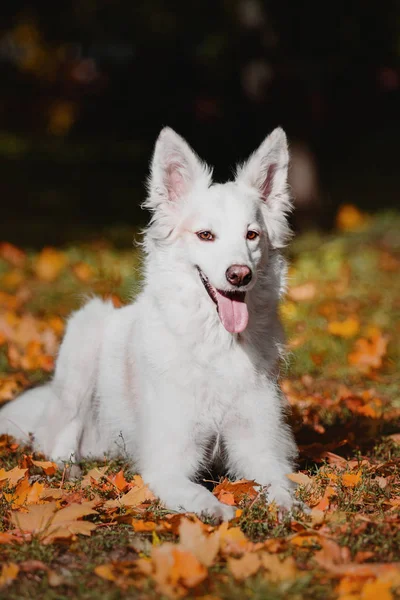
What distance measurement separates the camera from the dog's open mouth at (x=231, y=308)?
166 inches

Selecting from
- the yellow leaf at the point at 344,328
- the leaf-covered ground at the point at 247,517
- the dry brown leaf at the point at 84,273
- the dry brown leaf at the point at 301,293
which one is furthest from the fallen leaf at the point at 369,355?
the dry brown leaf at the point at 84,273

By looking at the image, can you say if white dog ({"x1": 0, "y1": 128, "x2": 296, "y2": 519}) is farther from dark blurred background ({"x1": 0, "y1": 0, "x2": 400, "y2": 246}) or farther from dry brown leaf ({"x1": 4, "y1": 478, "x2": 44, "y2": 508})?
dark blurred background ({"x1": 0, "y1": 0, "x2": 400, "y2": 246})

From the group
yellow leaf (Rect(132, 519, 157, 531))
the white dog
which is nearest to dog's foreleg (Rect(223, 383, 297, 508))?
the white dog

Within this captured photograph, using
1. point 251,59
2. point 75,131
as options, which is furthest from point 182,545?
point 75,131

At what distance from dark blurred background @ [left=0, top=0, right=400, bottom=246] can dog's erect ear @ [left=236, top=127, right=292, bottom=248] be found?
8.10 metres

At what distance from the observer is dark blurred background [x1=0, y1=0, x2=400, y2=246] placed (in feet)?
52.4

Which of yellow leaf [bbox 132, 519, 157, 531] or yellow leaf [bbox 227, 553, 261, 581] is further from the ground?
yellow leaf [bbox 227, 553, 261, 581]

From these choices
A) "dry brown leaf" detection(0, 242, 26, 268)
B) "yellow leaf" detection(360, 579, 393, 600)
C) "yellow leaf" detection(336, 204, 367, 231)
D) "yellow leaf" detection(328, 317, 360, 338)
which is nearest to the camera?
"yellow leaf" detection(360, 579, 393, 600)

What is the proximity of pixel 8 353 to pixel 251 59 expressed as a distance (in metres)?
10.3

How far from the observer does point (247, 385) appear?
169 inches

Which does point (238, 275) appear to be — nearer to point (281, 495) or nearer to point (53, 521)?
point (281, 495)

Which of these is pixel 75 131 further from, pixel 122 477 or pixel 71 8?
pixel 122 477

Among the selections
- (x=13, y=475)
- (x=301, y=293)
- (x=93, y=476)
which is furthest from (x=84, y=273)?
(x=13, y=475)

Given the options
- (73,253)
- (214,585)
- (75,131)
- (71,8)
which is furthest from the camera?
(75,131)
